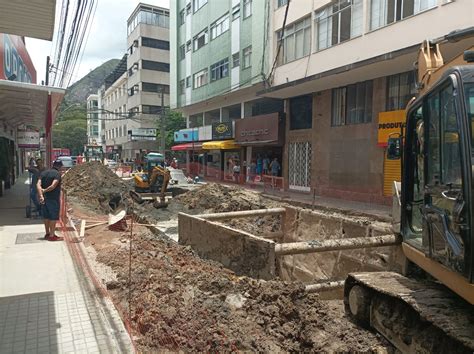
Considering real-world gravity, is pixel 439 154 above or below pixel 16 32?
below

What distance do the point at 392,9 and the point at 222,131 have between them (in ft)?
55.8

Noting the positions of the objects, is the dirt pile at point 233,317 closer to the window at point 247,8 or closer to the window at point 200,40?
the window at point 247,8

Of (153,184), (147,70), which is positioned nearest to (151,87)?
(147,70)

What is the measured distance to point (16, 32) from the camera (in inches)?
362

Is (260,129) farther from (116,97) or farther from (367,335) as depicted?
(116,97)

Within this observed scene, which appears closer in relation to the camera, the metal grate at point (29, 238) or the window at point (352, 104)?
the metal grate at point (29, 238)

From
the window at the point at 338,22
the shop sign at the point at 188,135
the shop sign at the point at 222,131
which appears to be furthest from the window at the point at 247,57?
the shop sign at the point at 188,135

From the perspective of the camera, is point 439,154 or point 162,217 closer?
point 439,154

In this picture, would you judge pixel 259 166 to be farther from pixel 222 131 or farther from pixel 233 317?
pixel 233 317

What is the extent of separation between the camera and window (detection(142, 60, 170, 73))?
5831 centimetres

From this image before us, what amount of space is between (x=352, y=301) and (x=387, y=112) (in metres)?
13.3

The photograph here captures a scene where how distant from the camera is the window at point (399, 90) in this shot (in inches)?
631

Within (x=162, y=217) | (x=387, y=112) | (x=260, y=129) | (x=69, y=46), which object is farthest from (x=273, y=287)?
(x=260, y=129)

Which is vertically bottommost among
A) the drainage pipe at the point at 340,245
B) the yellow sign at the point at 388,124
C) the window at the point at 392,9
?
the drainage pipe at the point at 340,245
